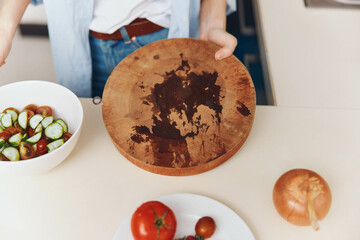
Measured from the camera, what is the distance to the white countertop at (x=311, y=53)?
1.10 meters

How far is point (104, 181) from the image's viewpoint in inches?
32.2

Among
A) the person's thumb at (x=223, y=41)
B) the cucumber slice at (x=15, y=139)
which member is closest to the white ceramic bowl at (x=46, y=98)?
the cucumber slice at (x=15, y=139)

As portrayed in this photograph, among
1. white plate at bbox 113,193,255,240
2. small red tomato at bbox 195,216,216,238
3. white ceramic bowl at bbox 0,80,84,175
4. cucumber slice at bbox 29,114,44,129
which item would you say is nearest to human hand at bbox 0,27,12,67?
white ceramic bowl at bbox 0,80,84,175

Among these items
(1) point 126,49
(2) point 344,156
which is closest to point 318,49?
(2) point 344,156

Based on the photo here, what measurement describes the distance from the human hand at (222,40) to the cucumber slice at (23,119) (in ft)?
1.71

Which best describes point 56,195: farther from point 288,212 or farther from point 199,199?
point 288,212

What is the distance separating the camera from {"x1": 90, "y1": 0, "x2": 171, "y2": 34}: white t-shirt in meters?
1.05

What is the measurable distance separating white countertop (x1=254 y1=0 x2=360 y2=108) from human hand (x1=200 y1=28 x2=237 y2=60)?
0.86 feet

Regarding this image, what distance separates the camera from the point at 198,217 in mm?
743

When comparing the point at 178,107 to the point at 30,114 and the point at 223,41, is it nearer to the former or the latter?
the point at 223,41

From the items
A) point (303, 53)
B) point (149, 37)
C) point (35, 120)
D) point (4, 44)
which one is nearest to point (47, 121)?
point (35, 120)

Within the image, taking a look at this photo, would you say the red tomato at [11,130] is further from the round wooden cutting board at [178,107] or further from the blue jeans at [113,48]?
the blue jeans at [113,48]

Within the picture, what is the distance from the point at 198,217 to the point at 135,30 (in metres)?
0.67

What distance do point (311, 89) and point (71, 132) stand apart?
78 cm
